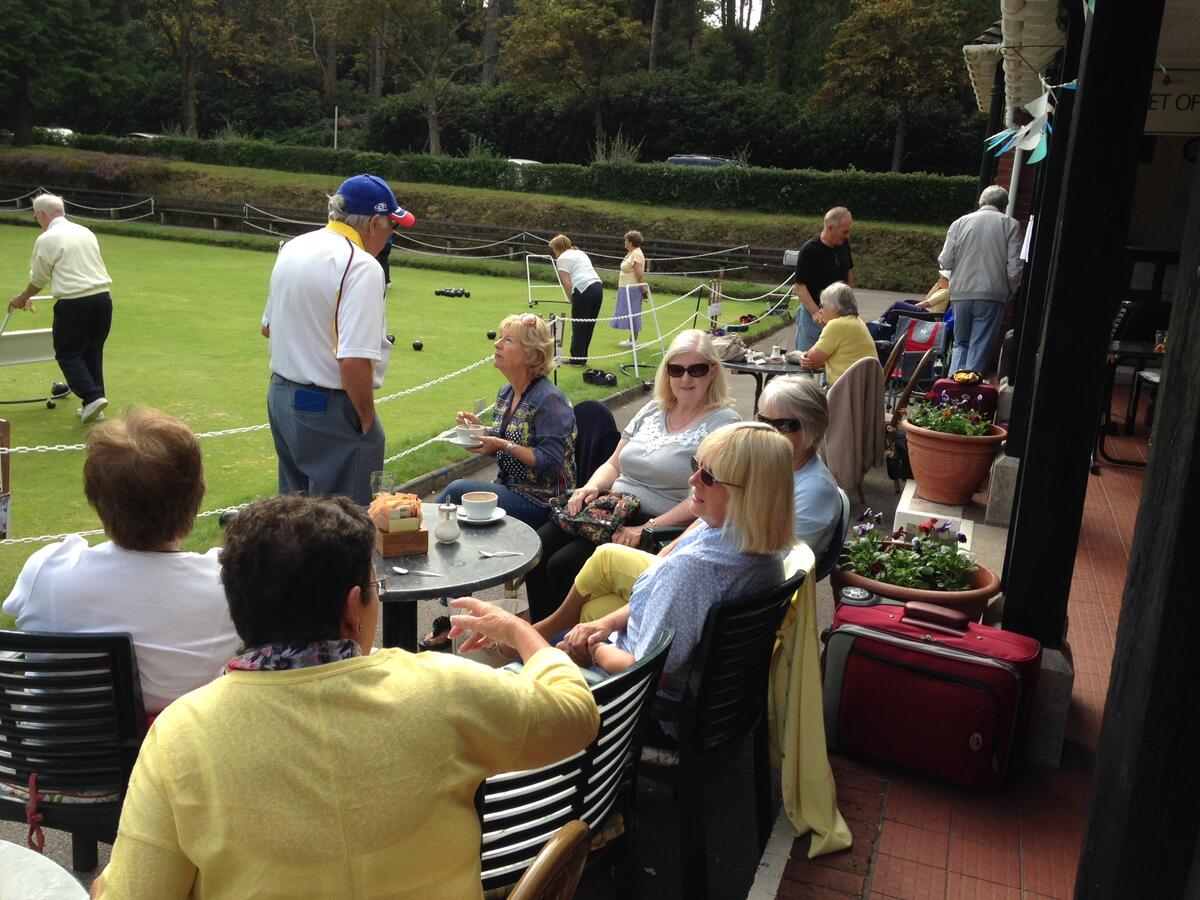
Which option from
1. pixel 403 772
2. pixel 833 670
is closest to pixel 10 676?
pixel 403 772

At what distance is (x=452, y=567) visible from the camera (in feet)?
11.5

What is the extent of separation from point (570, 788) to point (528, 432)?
101 inches

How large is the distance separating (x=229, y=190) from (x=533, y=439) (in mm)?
31156

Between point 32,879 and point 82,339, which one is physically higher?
point 32,879

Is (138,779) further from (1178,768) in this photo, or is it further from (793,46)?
(793,46)

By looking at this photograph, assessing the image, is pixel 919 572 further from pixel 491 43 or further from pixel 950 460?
pixel 491 43

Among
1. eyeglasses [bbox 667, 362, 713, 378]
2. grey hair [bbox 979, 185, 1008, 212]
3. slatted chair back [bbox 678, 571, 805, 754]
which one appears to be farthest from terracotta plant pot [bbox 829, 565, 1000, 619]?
grey hair [bbox 979, 185, 1008, 212]

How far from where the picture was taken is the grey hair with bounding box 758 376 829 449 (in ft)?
13.6

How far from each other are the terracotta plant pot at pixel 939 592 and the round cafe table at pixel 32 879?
306cm

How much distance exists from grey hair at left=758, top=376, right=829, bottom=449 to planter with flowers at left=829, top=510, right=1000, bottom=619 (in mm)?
568

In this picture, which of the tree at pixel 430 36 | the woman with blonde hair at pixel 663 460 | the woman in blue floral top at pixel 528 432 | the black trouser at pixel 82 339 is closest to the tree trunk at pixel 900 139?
the tree at pixel 430 36

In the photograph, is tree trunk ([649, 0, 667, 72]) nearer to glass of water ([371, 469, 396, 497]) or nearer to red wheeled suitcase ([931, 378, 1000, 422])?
red wheeled suitcase ([931, 378, 1000, 422])

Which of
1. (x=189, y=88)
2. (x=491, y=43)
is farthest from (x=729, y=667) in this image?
(x=491, y=43)

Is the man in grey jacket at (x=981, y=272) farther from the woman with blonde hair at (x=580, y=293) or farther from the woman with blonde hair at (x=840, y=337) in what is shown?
the woman with blonde hair at (x=580, y=293)
